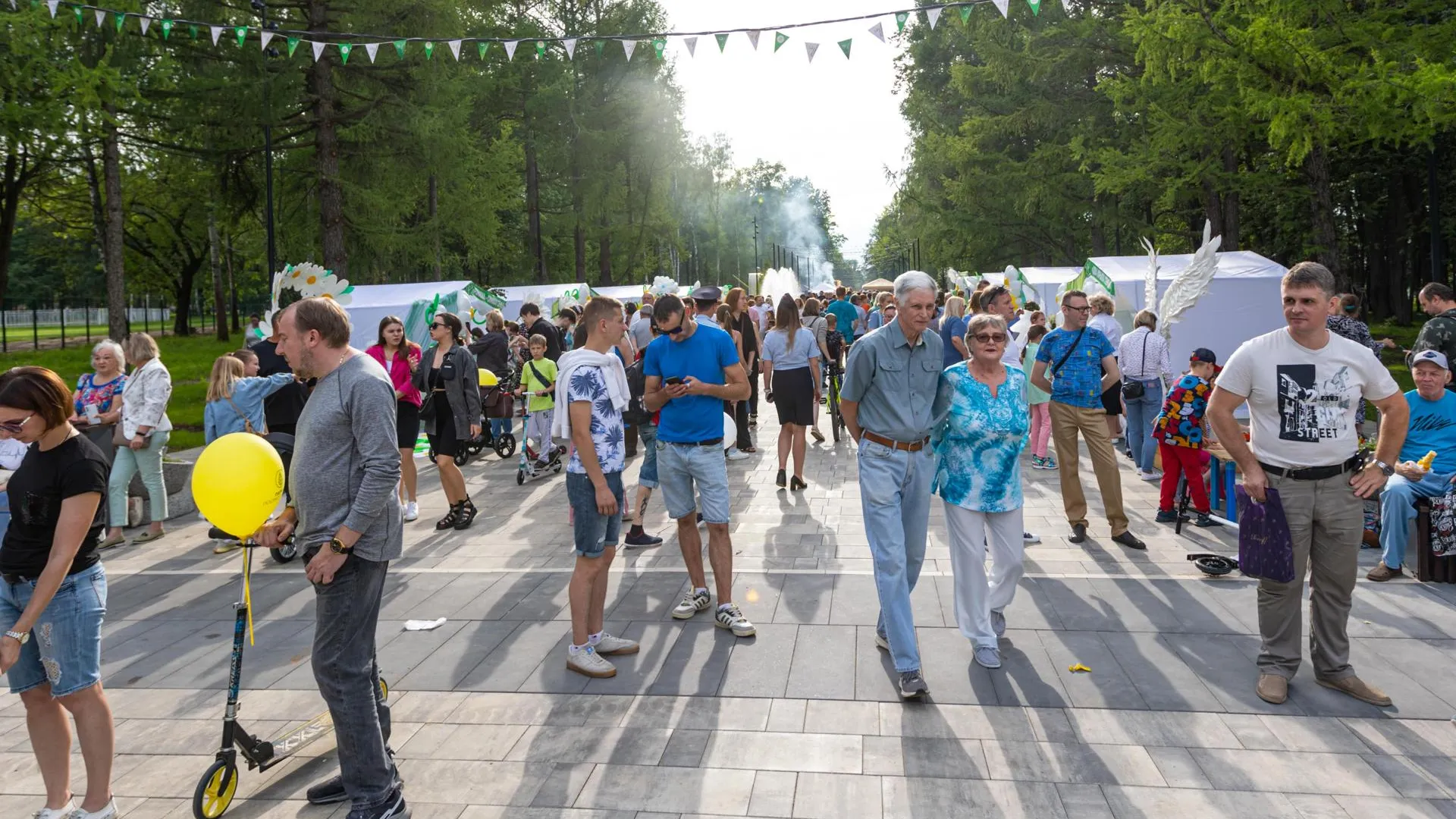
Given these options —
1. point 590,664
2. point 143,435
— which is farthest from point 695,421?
point 143,435

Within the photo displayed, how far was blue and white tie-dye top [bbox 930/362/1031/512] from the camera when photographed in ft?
16.0

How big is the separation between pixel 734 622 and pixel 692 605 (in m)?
0.42

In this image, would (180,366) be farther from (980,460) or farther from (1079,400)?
(980,460)

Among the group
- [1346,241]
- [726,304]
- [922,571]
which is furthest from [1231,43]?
[1346,241]

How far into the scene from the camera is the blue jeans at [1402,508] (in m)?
6.25

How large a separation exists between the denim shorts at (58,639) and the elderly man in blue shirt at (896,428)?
3197 millimetres

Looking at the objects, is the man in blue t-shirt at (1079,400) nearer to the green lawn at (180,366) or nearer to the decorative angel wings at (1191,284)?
the decorative angel wings at (1191,284)

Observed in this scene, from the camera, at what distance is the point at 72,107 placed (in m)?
16.2

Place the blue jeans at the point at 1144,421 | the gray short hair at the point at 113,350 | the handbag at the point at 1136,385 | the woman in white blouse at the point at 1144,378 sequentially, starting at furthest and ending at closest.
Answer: the blue jeans at the point at 1144,421, the woman in white blouse at the point at 1144,378, the handbag at the point at 1136,385, the gray short hair at the point at 113,350

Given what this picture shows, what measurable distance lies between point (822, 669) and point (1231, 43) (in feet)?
48.6

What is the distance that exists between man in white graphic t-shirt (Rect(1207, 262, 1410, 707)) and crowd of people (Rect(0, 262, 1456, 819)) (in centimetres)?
1

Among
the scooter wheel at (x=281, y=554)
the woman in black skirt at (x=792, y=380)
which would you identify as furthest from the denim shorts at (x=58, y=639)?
the woman in black skirt at (x=792, y=380)

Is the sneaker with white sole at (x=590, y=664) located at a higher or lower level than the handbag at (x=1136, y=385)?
lower

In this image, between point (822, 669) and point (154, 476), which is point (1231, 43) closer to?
point (822, 669)
